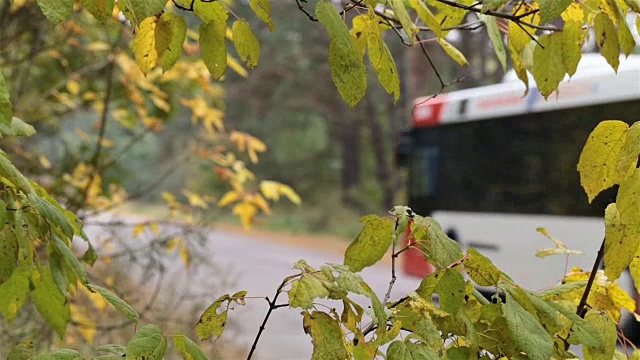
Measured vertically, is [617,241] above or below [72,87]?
above

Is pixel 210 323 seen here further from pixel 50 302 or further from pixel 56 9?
pixel 56 9

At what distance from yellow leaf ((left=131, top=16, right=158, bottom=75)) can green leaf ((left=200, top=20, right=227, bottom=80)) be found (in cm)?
14

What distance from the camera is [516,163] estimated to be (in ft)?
29.2

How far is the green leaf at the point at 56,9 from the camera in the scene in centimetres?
101

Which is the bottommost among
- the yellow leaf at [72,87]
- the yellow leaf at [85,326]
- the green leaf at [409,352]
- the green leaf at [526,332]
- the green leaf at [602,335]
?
the yellow leaf at [85,326]

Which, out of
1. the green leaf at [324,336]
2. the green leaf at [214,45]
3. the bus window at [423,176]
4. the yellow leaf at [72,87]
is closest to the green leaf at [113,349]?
the green leaf at [324,336]

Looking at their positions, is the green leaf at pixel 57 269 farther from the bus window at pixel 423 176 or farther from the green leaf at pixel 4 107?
the bus window at pixel 423 176

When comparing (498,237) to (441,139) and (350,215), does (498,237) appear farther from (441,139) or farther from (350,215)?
(350,215)

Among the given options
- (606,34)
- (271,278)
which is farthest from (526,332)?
(271,278)

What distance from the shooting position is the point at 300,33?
2672 centimetres

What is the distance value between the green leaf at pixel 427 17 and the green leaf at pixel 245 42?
273mm

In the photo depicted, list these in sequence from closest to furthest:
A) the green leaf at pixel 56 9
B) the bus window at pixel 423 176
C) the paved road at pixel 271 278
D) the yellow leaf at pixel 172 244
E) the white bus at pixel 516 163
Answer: the green leaf at pixel 56 9 → the yellow leaf at pixel 172 244 → the white bus at pixel 516 163 → the paved road at pixel 271 278 → the bus window at pixel 423 176

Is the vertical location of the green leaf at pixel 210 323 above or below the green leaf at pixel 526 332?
below

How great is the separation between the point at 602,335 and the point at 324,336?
1.34ft
